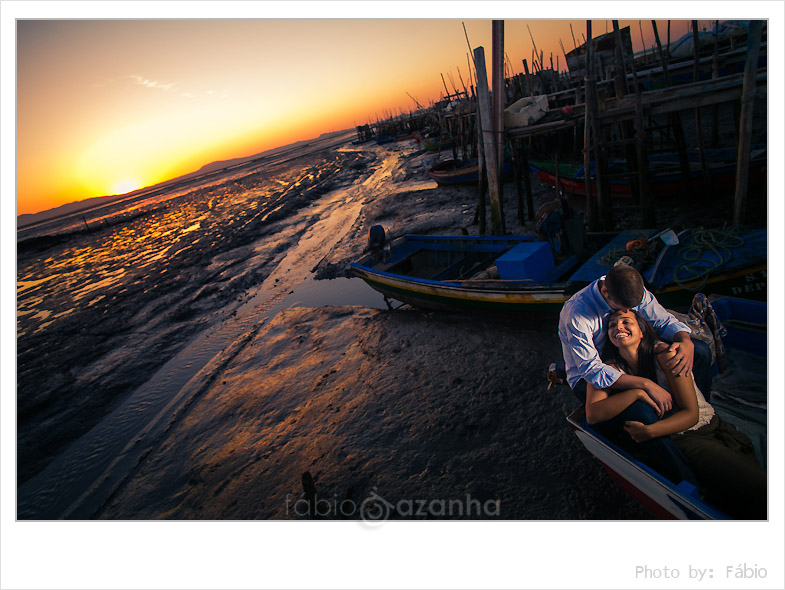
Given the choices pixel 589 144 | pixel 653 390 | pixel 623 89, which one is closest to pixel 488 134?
pixel 589 144

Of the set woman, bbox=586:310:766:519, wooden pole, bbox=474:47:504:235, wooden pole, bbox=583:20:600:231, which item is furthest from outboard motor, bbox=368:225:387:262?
woman, bbox=586:310:766:519

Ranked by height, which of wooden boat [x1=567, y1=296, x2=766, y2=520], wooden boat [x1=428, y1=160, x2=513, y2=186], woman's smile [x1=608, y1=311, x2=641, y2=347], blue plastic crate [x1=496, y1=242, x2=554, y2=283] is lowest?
wooden boat [x1=567, y1=296, x2=766, y2=520]

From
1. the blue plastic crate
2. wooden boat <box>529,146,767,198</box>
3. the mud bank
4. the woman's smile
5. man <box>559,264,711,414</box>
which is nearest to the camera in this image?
man <box>559,264,711,414</box>

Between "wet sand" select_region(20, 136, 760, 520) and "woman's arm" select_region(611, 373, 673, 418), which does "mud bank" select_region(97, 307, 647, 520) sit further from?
"woman's arm" select_region(611, 373, 673, 418)

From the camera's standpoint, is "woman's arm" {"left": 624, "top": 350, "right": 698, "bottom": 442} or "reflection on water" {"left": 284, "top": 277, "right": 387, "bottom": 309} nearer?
"woman's arm" {"left": 624, "top": 350, "right": 698, "bottom": 442}

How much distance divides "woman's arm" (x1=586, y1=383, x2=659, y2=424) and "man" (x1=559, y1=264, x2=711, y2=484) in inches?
1.5

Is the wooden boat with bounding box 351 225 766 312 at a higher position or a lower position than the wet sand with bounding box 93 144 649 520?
higher

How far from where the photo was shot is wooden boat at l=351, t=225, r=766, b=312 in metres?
4.61

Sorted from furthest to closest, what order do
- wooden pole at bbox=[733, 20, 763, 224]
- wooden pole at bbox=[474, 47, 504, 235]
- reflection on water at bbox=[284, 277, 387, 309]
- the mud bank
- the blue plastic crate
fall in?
reflection on water at bbox=[284, 277, 387, 309]
wooden pole at bbox=[474, 47, 504, 235]
the blue plastic crate
wooden pole at bbox=[733, 20, 763, 224]
the mud bank

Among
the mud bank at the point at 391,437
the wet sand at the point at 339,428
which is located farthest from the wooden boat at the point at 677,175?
the mud bank at the point at 391,437

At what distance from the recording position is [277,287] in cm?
1109

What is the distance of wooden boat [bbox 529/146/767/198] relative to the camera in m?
8.64

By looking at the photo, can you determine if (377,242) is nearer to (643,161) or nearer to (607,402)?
(643,161)

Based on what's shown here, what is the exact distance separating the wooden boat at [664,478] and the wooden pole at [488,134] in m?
5.91
